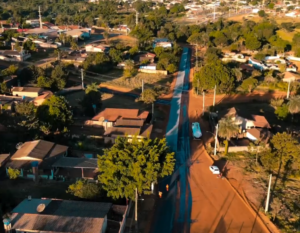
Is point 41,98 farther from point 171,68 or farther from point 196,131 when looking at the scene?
point 171,68

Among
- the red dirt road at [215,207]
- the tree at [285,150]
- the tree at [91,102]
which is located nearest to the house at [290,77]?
the tree at [285,150]

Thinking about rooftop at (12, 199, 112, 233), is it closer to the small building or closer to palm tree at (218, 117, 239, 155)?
the small building

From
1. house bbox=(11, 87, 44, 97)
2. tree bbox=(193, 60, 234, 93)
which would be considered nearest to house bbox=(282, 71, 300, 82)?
tree bbox=(193, 60, 234, 93)

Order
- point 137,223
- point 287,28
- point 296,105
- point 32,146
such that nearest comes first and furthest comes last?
point 137,223 → point 32,146 → point 296,105 → point 287,28

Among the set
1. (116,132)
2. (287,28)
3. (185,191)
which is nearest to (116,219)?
(185,191)

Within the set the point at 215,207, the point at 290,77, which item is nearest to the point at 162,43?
the point at 290,77

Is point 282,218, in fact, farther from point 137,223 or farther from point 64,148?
point 64,148

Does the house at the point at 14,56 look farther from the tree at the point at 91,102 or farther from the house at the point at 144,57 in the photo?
the tree at the point at 91,102
